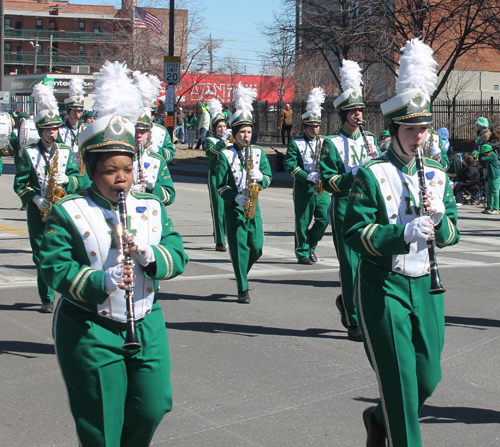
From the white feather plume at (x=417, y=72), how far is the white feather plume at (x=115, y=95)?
4.88 feet

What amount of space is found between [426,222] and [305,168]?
6.98 meters

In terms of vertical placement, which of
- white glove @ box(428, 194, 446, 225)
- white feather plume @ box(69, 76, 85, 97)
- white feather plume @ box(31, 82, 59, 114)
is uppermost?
white feather plume @ box(69, 76, 85, 97)

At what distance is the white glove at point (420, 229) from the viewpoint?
384 centimetres

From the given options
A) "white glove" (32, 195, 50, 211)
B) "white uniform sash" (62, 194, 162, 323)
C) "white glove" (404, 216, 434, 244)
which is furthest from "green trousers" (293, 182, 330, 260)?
"white uniform sash" (62, 194, 162, 323)

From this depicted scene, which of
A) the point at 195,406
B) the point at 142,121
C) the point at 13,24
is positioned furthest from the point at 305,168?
the point at 13,24

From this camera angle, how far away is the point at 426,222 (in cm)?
385

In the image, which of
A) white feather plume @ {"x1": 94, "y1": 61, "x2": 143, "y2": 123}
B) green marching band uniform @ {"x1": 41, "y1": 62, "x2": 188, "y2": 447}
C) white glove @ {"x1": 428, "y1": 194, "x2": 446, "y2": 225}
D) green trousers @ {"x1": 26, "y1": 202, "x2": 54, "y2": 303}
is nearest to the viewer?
green marching band uniform @ {"x1": 41, "y1": 62, "x2": 188, "y2": 447}

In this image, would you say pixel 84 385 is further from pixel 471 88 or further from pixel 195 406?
pixel 471 88

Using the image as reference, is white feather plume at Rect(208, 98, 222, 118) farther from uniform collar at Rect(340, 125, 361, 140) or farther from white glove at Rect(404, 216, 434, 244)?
white glove at Rect(404, 216, 434, 244)

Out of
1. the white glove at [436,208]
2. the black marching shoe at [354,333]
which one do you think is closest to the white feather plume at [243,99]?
the black marching shoe at [354,333]

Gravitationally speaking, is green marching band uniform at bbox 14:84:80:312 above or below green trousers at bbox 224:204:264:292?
above

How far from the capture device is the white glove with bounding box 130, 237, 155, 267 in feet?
11.1

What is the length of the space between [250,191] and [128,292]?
16.5 ft

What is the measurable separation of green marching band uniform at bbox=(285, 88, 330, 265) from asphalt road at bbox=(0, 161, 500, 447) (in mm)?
375
